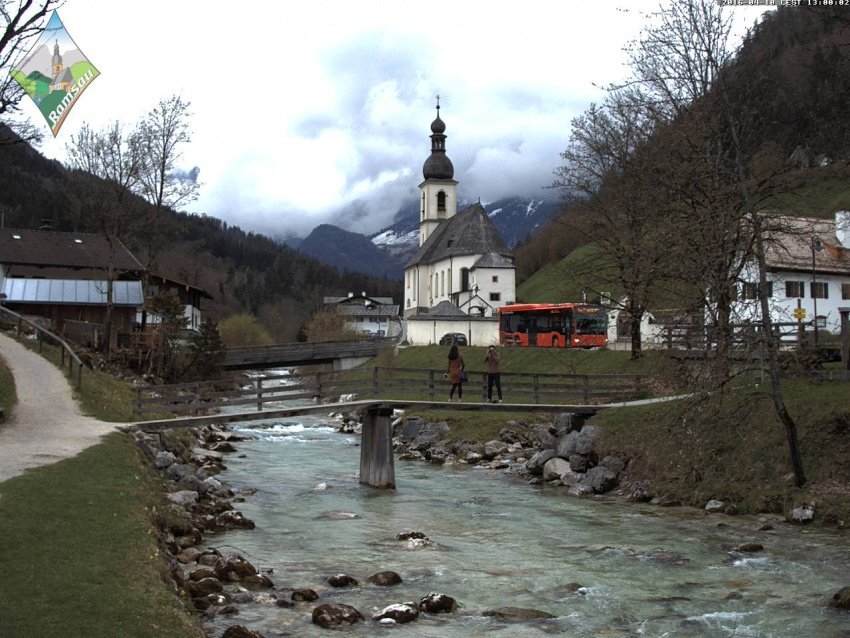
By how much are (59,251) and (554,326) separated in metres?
33.3

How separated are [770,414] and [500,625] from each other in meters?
13.7

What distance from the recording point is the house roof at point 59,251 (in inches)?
2210

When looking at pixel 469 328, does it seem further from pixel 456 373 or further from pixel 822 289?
pixel 456 373

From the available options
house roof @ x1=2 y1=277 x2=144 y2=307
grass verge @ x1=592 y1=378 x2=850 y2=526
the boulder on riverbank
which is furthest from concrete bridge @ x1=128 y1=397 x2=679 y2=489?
house roof @ x1=2 y1=277 x2=144 y2=307

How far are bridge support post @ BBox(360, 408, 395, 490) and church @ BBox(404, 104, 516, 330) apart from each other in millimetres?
42082

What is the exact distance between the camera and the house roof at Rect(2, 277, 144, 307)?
50188mm

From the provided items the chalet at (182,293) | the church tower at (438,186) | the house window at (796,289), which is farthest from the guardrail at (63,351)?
the church tower at (438,186)

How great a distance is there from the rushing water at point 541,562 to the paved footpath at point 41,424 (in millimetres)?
4104

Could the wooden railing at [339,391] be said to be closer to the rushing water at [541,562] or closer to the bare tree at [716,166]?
the rushing water at [541,562]

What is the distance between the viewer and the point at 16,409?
2452cm

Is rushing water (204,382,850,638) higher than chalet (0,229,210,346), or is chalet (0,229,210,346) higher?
chalet (0,229,210,346)

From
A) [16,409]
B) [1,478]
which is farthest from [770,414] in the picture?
[16,409]

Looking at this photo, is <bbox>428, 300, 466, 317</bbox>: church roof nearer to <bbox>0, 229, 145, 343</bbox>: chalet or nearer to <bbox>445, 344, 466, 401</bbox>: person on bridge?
<bbox>0, 229, 145, 343</bbox>: chalet

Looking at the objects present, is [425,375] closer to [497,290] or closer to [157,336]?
[157,336]
